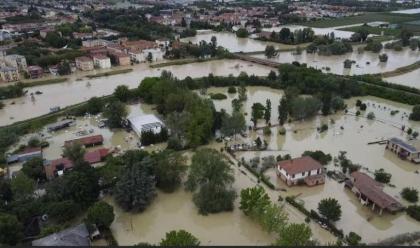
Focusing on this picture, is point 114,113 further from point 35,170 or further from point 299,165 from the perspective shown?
point 299,165

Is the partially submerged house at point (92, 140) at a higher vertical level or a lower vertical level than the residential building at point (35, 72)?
lower

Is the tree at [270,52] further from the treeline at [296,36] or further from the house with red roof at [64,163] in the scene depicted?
the house with red roof at [64,163]

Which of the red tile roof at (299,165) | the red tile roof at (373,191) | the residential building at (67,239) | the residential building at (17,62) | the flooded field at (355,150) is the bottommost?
the flooded field at (355,150)

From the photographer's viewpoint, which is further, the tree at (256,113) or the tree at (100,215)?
the tree at (256,113)

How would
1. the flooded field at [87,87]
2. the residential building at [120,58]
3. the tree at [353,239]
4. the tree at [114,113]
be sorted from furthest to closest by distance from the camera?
the residential building at [120,58], the flooded field at [87,87], the tree at [114,113], the tree at [353,239]

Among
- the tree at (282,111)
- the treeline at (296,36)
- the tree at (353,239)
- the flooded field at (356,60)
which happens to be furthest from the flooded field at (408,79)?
the tree at (353,239)

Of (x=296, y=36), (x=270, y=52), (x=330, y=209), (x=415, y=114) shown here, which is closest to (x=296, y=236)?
(x=330, y=209)

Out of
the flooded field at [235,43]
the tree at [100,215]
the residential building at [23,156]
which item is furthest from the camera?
the flooded field at [235,43]

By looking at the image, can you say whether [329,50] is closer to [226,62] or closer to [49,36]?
[226,62]
